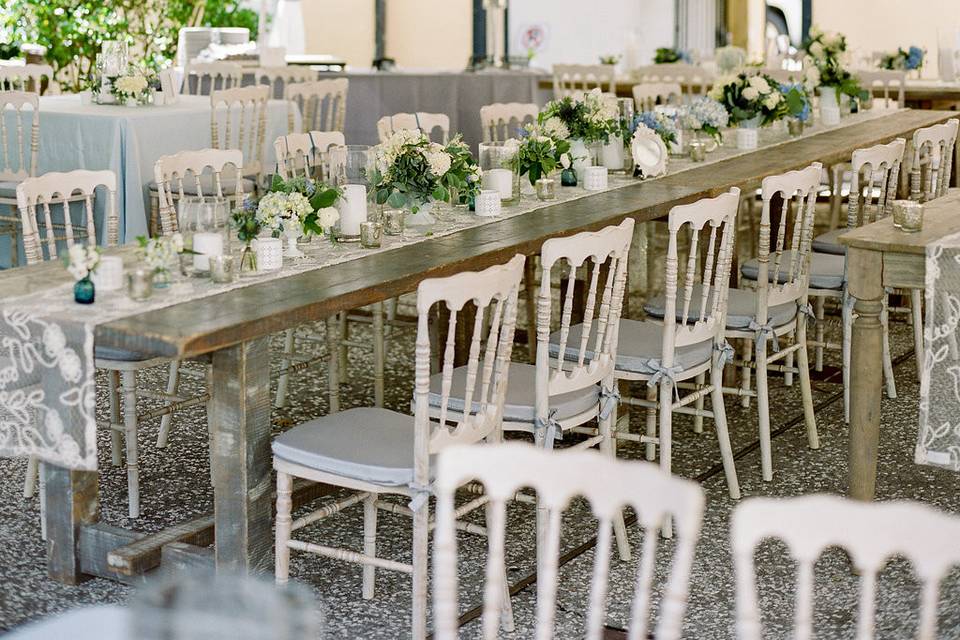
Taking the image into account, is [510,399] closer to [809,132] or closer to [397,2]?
[809,132]

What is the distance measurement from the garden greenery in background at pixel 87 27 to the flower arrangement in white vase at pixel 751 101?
583 centimetres

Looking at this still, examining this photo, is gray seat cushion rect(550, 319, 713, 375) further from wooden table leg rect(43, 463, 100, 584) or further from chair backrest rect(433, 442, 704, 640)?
chair backrest rect(433, 442, 704, 640)

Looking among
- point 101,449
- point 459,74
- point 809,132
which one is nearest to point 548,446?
point 101,449

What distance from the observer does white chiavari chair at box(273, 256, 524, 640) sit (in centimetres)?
293

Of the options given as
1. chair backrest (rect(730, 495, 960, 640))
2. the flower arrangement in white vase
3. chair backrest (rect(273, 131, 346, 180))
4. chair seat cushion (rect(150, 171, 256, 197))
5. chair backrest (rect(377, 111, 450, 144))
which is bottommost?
chair backrest (rect(730, 495, 960, 640))

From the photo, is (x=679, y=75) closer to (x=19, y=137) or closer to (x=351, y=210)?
(x=19, y=137)

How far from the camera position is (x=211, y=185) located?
21.2 ft

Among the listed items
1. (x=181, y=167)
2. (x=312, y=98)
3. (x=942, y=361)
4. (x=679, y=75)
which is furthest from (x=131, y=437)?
(x=679, y=75)

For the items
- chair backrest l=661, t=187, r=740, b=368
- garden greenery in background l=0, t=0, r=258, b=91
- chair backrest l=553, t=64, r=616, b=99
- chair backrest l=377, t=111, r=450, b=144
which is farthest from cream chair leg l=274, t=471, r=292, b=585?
garden greenery in background l=0, t=0, r=258, b=91

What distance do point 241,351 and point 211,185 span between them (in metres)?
3.57

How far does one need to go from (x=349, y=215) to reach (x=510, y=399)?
720 millimetres

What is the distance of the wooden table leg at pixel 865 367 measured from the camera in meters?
3.51

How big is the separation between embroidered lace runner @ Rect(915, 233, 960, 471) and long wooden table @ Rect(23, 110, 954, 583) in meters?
1.03

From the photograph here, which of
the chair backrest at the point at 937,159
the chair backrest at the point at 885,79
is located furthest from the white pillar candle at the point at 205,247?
the chair backrest at the point at 885,79
